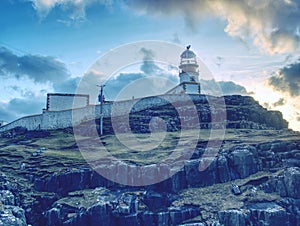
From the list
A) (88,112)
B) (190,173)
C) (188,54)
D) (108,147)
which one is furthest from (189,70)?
(190,173)

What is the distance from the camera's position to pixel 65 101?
8475 centimetres

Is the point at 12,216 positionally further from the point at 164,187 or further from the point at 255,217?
the point at 255,217

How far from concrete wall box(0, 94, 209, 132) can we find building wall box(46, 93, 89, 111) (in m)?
2.31

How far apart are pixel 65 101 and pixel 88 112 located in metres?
7.19

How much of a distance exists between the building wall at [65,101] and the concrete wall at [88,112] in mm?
2306

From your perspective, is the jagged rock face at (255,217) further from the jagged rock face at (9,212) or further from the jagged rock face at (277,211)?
the jagged rock face at (9,212)

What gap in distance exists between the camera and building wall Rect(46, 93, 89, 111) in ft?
275

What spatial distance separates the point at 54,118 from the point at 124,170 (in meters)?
32.0

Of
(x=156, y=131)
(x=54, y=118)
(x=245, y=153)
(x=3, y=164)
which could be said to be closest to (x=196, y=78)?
(x=156, y=131)

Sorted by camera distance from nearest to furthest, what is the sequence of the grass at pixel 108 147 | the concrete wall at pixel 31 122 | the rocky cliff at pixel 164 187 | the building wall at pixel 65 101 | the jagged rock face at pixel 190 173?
the rocky cliff at pixel 164 187, the jagged rock face at pixel 190 173, the grass at pixel 108 147, the concrete wall at pixel 31 122, the building wall at pixel 65 101

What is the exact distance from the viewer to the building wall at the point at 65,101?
8394 centimetres

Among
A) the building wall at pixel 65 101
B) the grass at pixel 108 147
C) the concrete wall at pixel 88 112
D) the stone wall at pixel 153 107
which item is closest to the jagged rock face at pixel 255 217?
the grass at pixel 108 147

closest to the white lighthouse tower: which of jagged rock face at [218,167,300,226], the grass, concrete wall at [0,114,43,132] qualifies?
the grass

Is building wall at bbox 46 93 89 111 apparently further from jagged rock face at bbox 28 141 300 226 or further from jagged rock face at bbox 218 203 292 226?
jagged rock face at bbox 218 203 292 226
